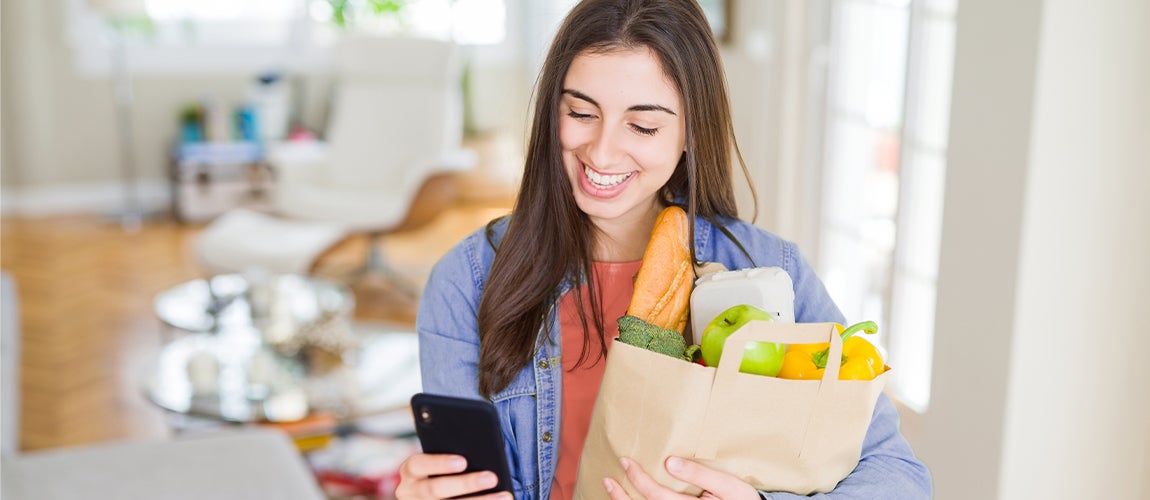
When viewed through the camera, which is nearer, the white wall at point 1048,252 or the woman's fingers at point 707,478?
the woman's fingers at point 707,478

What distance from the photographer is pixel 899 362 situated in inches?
110

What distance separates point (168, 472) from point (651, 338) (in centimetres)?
162

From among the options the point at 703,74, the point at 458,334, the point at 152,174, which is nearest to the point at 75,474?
the point at 458,334

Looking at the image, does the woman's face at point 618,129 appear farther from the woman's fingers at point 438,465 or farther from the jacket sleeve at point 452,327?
the woman's fingers at point 438,465

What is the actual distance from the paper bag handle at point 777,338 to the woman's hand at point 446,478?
28cm

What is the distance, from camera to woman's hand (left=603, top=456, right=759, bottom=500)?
1.03 metres

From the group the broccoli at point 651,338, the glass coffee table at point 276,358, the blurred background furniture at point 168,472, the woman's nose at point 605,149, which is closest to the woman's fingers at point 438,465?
the broccoli at point 651,338

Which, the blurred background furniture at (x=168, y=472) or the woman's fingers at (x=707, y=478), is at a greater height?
the woman's fingers at (x=707, y=478)

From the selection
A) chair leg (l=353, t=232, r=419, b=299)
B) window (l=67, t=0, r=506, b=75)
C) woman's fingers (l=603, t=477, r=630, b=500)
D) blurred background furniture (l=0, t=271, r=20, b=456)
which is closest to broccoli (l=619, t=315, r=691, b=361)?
woman's fingers (l=603, t=477, r=630, b=500)

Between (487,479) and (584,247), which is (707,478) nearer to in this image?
(487,479)

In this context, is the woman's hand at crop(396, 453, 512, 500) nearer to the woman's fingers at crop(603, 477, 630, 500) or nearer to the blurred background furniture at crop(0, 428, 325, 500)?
the woman's fingers at crop(603, 477, 630, 500)

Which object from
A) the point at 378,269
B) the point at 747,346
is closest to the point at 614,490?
the point at 747,346

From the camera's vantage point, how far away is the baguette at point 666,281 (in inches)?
44.3

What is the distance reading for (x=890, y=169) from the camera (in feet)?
9.59
